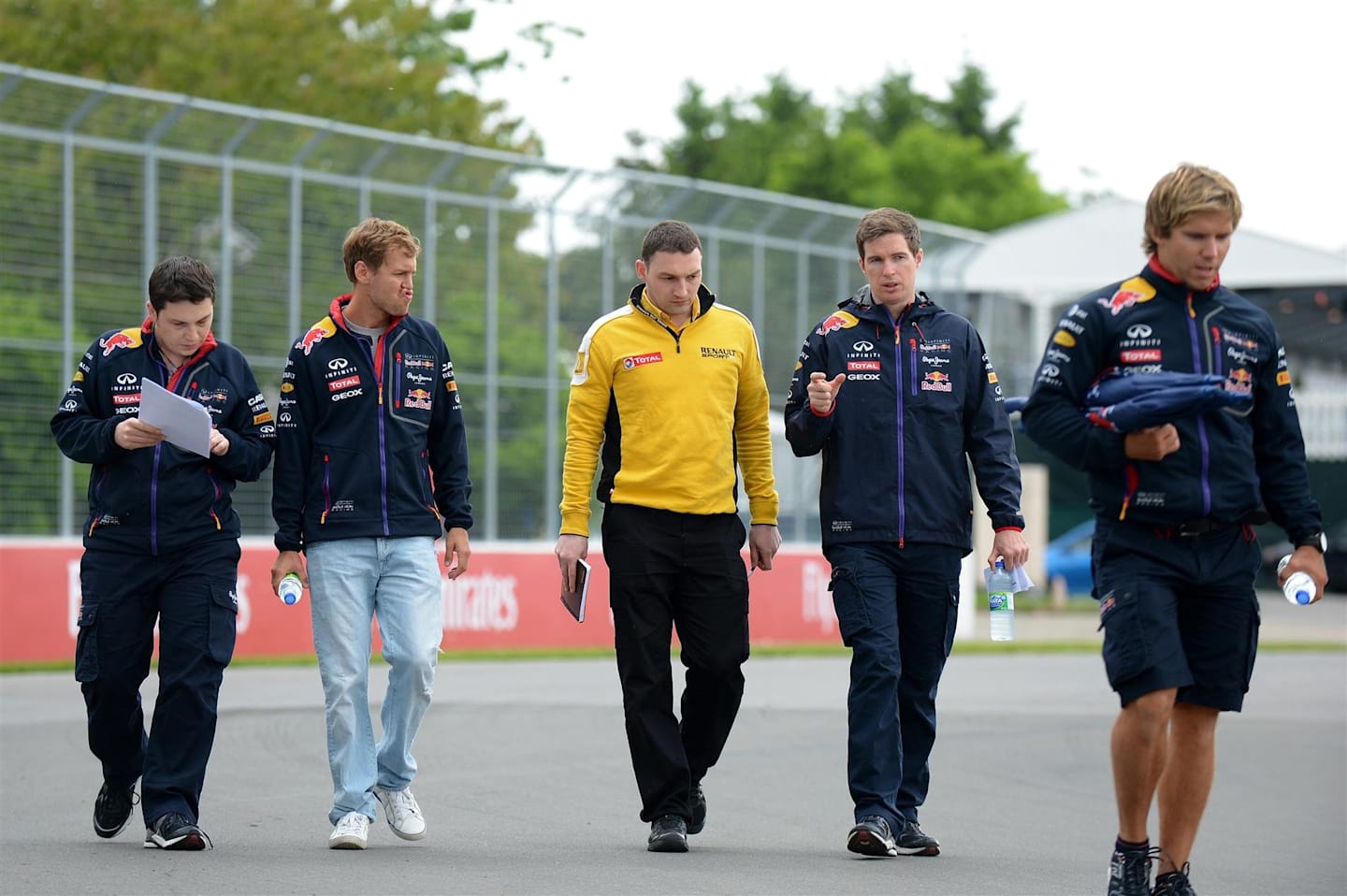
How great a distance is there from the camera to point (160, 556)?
6.59 meters

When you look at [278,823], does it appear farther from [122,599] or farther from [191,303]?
[191,303]

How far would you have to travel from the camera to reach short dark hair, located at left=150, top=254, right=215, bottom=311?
6.66m

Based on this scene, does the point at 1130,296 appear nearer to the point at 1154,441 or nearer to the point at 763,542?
the point at 1154,441

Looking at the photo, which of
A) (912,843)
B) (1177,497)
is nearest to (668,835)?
(912,843)

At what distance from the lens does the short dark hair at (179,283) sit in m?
6.66

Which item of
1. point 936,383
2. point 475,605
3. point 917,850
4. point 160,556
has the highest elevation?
point 936,383

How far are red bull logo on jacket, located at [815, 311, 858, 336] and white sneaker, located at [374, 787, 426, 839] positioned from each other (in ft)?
6.94

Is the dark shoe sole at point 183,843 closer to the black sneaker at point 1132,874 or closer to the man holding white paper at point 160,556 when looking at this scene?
the man holding white paper at point 160,556

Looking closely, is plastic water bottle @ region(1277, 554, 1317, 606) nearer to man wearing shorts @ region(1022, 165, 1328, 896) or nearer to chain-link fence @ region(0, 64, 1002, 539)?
man wearing shorts @ region(1022, 165, 1328, 896)

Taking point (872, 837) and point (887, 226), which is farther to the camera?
point (887, 226)

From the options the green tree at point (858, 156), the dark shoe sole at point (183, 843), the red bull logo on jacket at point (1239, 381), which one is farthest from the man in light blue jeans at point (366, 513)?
Answer: the green tree at point (858, 156)

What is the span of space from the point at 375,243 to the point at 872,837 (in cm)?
252

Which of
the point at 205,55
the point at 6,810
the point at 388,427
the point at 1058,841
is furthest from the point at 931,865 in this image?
the point at 205,55

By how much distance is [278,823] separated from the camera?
7332 millimetres
